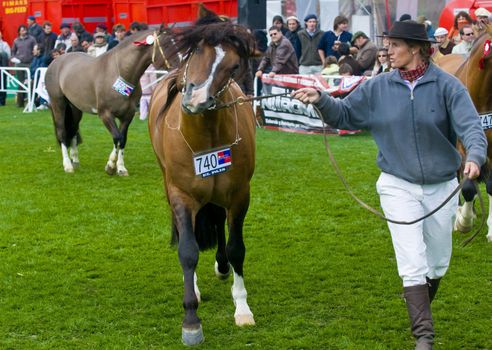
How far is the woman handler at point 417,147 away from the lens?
5.15 m

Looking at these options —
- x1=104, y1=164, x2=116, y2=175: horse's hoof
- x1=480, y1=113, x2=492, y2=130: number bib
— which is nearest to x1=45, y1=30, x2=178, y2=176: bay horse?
x1=104, y1=164, x2=116, y2=175: horse's hoof

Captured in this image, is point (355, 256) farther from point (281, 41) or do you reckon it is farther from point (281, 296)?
point (281, 41)

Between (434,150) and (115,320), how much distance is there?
2.51m

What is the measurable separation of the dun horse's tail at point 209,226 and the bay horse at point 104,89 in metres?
4.91

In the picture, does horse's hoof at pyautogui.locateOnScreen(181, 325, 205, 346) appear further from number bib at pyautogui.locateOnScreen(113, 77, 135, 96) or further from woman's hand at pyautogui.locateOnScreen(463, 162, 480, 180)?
number bib at pyautogui.locateOnScreen(113, 77, 135, 96)

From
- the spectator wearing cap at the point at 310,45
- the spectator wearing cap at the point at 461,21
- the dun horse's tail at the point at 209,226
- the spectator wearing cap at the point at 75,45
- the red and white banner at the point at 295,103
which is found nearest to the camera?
the dun horse's tail at the point at 209,226

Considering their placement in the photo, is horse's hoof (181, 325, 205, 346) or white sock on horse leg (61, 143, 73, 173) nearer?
horse's hoof (181, 325, 205, 346)

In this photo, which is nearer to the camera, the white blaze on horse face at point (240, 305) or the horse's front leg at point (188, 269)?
the horse's front leg at point (188, 269)

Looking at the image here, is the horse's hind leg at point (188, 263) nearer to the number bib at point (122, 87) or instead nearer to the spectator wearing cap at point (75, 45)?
the number bib at point (122, 87)

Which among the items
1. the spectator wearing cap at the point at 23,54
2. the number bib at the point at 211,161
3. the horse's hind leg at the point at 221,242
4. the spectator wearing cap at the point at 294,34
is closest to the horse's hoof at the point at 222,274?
the horse's hind leg at the point at 221,242

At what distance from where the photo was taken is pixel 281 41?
1798 centimetres

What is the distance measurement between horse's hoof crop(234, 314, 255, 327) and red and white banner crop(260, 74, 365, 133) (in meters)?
10.6

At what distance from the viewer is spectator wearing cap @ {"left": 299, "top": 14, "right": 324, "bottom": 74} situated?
1894cm

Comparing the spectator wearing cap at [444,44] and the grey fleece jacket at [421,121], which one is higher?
the grey fleece jacket at [421,121]
